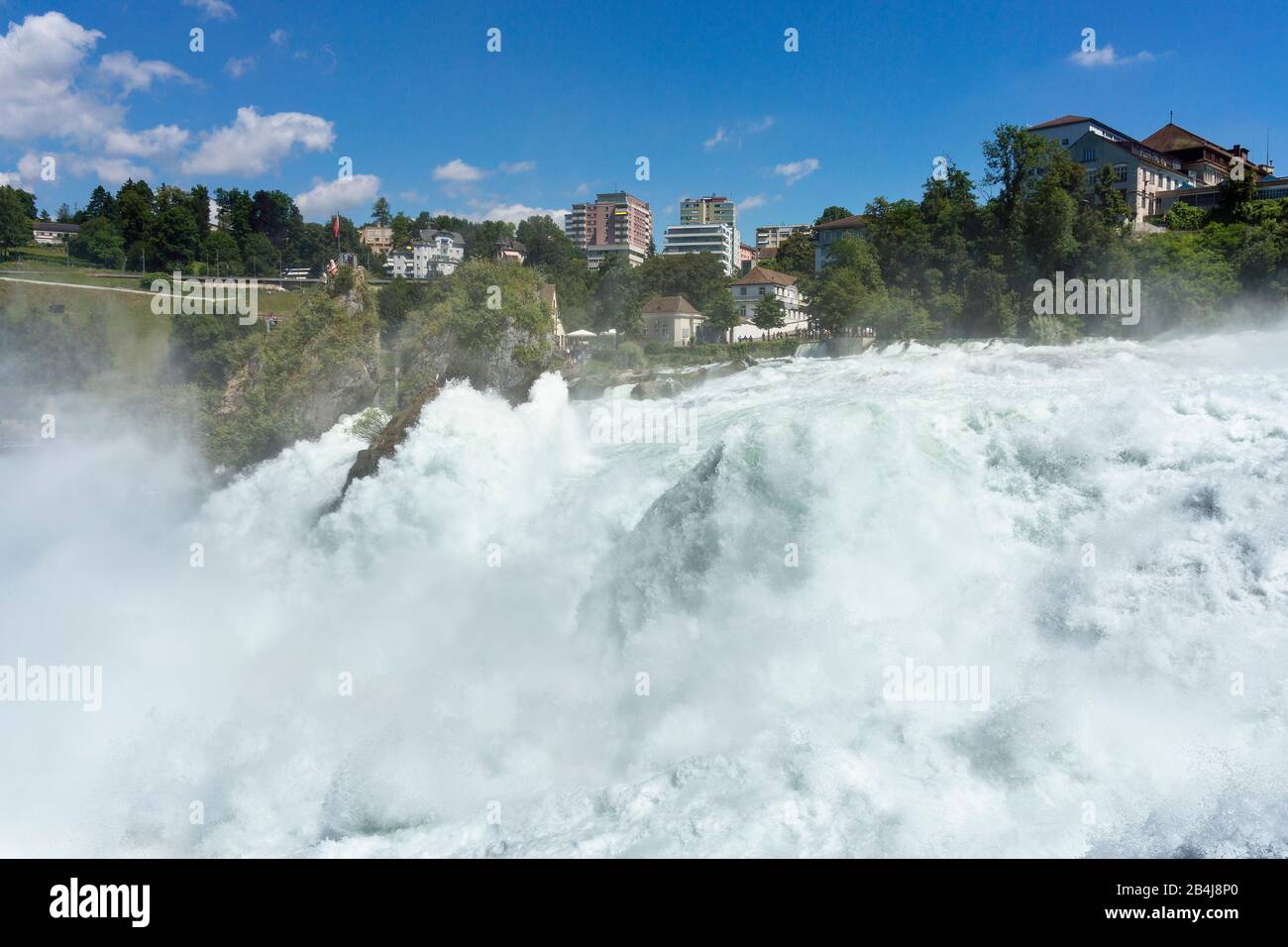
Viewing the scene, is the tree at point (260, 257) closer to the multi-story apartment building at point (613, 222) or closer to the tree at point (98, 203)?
the tree at point (98, 203)

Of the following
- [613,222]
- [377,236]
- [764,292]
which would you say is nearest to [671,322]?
[764,292]

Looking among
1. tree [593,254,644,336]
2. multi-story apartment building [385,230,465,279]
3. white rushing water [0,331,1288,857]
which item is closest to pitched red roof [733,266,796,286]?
tree [593,254,644,336]

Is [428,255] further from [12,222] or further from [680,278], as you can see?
[12,222]

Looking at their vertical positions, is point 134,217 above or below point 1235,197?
above
